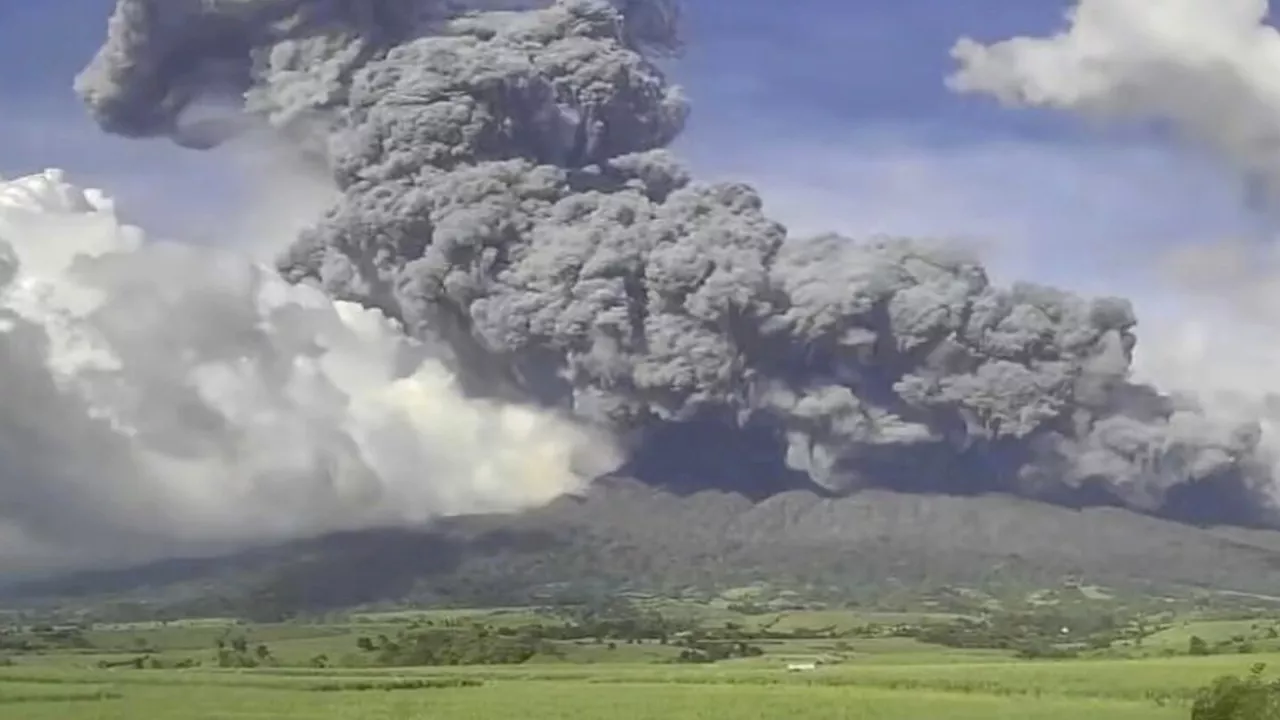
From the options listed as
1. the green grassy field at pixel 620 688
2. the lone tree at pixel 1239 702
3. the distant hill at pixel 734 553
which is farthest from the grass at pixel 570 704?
the distant hill at pixel 734 553

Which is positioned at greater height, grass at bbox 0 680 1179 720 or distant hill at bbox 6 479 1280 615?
distant hill at bbox 6 479 1280 615

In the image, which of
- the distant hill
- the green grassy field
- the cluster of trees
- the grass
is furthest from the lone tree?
Result: the distant hill

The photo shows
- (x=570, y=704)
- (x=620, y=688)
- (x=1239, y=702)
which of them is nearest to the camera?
(x=1239, y=702)

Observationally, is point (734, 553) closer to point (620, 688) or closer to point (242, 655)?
point (242, 655)

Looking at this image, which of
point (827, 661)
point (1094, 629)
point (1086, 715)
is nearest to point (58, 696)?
point (1086, 715)

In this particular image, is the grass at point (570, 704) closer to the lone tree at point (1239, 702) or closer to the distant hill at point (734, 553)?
the lone tree at point (1239, 702)

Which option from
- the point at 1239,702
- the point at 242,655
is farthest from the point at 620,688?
the point at 242,655

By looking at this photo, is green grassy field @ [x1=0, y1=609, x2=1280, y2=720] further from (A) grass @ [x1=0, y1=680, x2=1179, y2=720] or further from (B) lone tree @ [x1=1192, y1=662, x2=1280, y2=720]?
(B) lone tree @ [x1=1192, y1=662, x2=1280, y2=720]
